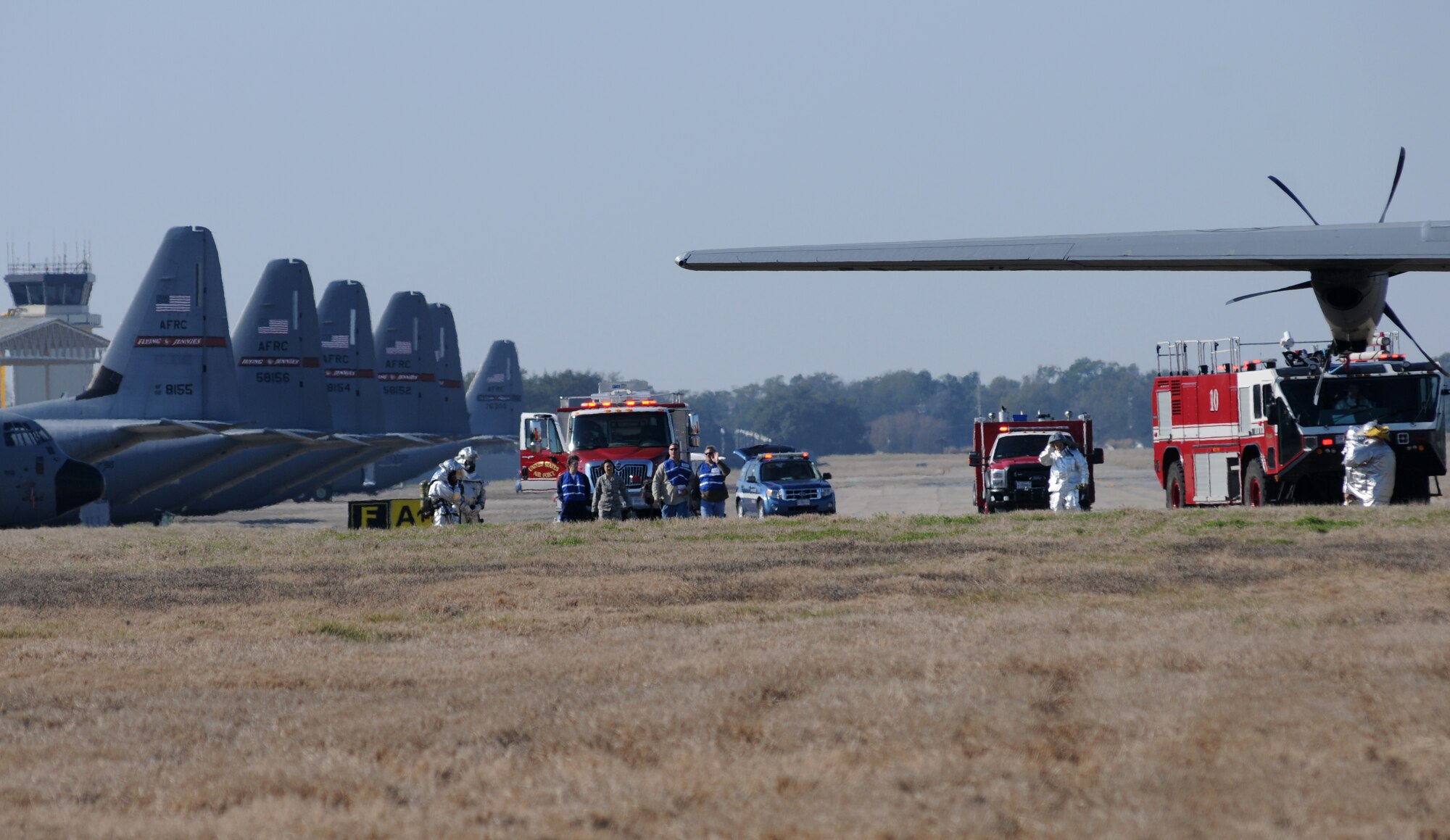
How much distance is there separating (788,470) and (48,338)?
67.8 metres

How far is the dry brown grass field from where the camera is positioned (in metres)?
5.78

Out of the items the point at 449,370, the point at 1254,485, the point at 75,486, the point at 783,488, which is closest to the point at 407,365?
the point at 449,370

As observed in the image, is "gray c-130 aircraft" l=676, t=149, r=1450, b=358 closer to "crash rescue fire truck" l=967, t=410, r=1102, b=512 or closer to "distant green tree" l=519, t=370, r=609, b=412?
"crash rescue fire truck" l=967, t=410, r=1102, b=512

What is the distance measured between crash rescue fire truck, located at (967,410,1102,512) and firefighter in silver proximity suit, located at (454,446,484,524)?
1083cm

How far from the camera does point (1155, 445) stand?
28.6 metres

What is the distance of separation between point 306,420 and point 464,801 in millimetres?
43073

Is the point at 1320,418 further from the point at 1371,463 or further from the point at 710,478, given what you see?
the point at 710,478

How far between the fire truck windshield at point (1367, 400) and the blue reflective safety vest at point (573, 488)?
37.5 feet

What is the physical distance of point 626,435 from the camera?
94.0 feet

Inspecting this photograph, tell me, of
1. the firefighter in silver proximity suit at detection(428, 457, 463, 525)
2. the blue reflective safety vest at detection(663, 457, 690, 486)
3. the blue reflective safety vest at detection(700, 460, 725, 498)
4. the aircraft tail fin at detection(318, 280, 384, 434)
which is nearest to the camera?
the firefighter in silver proximity suit at detection(428, 457, 463, 525)

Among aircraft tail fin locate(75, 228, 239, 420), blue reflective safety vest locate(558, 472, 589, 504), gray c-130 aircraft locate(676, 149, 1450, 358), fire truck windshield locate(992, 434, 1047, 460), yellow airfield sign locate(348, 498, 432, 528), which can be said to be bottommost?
yellow airfield sign locate(348, 498, 432, 528)

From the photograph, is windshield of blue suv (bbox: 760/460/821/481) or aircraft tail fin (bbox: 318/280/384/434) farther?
aircraft tail fin (bbox: 318/280/384/434)

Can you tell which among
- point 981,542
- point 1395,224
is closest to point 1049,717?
point 1395,224

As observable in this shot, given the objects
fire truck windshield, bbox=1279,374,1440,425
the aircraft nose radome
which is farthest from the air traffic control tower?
fire truck windshield, bbox=1279,374,1440,425
